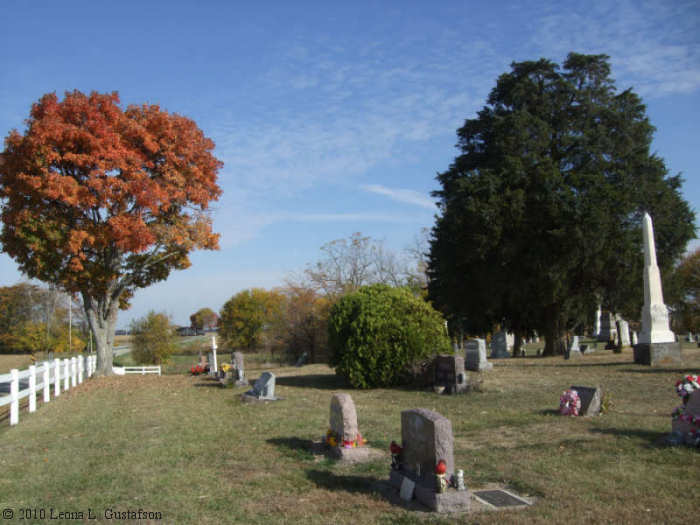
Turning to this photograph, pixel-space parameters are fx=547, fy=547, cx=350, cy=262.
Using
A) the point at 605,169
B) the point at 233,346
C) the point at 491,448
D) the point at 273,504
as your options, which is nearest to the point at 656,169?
the point at 605,169

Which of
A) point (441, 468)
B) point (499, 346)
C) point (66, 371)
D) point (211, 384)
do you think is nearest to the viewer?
point (441, 468)

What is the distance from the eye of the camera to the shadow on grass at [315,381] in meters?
16.8

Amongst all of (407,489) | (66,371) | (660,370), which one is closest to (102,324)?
(66,371)

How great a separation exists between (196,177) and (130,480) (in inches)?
678

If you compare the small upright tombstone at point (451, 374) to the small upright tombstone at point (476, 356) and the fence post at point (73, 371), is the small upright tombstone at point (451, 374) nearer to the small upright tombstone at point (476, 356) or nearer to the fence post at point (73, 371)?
the small upright tombstone at point (476, 356)

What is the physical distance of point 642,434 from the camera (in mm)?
7852

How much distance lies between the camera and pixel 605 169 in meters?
24.4

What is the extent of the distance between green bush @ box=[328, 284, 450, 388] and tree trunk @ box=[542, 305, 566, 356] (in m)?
12.4

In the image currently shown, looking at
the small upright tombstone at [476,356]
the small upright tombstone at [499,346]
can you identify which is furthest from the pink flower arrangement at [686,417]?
the small upright tombstone at [499,346]

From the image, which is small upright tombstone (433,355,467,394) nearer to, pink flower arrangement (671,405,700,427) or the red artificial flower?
pink flower arrangement (671,405,700,427)

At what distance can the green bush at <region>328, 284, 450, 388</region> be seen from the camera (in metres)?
15.3

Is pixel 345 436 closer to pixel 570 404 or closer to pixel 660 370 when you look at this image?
pixel 570 404

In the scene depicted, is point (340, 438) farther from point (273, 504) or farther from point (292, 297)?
point (292, 297)

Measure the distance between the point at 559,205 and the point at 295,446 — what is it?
1817cm
